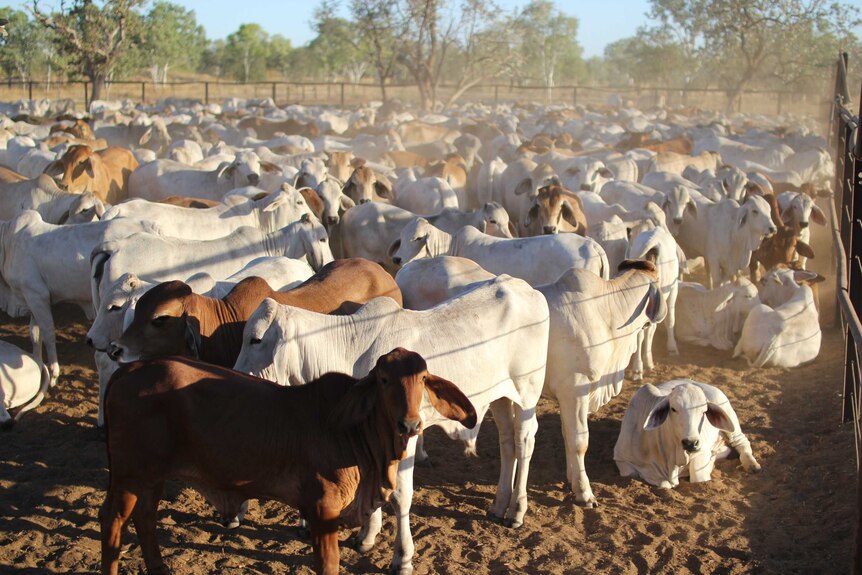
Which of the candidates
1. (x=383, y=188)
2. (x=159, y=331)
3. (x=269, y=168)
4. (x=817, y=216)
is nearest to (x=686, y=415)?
(x=159, y=331)

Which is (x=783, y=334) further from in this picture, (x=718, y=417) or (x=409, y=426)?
(x=409, y=426)

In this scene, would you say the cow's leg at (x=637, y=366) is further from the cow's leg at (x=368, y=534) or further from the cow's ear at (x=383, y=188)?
the cow's ear at (x=383, y=188)

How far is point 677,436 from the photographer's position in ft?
22.1

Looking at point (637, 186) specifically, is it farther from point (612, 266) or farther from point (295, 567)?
point (295, 567)

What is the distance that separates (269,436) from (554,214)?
22.3ft

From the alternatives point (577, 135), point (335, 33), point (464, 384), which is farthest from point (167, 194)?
point (335, 33)

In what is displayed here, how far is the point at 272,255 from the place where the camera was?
891cm

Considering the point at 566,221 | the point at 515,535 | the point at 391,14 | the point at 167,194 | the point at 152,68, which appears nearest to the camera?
the point at 515,535

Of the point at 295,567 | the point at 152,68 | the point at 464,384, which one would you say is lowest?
the point at 295,567

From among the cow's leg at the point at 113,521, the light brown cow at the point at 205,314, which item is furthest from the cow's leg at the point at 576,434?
the cow's leg at the point at 113,521

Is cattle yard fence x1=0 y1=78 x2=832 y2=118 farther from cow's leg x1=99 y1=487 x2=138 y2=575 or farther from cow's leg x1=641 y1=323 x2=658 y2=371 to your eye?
cow's leg x1=99 y1=487 x2=138 y2=575

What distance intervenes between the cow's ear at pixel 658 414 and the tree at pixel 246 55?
223ft

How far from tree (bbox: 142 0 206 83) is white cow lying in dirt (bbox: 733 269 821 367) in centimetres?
3531

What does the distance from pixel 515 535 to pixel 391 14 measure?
121 ft
